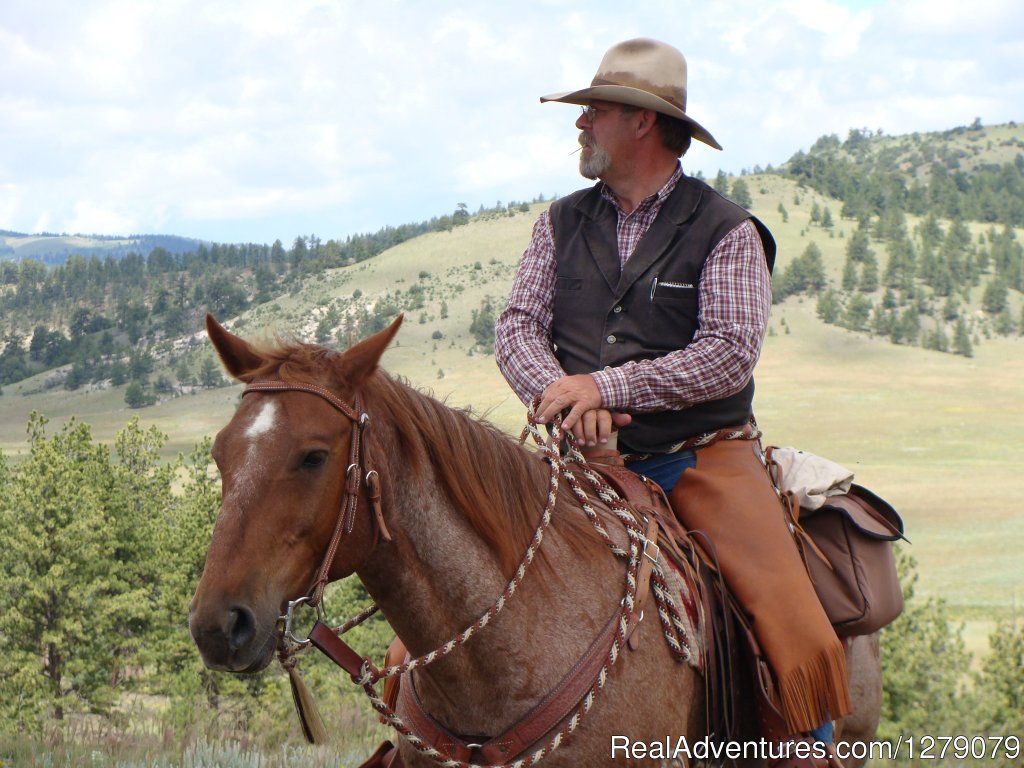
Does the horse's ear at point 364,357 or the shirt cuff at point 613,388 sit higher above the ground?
the horse's ear at point 364,357

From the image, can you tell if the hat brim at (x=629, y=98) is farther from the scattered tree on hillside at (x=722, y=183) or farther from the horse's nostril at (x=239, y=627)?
the scattered tree on hillside at (x=722, y=183)

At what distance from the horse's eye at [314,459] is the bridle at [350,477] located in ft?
0.30

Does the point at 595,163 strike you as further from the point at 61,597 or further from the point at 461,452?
the point at 61,597

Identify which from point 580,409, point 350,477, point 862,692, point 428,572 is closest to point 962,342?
point 862,692

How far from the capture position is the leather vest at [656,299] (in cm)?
436

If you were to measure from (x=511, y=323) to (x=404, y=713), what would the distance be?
177 centimetres

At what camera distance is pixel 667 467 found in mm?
4457

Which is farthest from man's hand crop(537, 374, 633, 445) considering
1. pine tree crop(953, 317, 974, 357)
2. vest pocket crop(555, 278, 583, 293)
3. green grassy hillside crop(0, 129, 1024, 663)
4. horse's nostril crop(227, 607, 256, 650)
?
pine tree crop(953, 317, 974, 357)

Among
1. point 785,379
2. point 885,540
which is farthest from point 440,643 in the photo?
point 785,379

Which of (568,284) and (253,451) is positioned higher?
(568,284)

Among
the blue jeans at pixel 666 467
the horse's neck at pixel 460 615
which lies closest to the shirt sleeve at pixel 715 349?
the blue jeans at pixel 666 467

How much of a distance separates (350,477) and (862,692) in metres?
3.02

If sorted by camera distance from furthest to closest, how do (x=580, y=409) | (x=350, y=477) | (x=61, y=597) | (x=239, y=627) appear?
1. (x=61, y=597)
2. (x=580, y=409)
3. (x=350, y=477)
4. (x=239, y=627)

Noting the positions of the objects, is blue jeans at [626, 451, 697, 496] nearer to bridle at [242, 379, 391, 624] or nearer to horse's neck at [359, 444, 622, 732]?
horse's neck at [359, 444, 622, 732]
